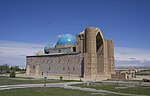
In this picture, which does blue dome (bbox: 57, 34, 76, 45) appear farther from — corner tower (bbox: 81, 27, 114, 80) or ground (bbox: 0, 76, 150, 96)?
ground (bbox: 0, 76, 150, 96)

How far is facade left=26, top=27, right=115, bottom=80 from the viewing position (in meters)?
51.5

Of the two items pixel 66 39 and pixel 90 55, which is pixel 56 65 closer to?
pixel 66 39

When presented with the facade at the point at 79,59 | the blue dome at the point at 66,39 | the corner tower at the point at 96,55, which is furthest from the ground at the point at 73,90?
the blue dome at the point at 66,39

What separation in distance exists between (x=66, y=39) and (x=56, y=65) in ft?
29.7

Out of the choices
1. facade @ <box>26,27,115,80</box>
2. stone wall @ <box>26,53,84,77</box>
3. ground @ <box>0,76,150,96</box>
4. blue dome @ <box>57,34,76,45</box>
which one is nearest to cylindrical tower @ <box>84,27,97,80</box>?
facade @ <box>26,27,115,80</box>

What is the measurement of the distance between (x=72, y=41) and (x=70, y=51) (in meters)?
5.15

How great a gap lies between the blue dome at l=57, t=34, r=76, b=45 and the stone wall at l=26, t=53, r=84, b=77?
19.6 ft

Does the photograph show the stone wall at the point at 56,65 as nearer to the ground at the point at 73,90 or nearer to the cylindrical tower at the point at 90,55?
the cylindrical tower at the point at 90,55

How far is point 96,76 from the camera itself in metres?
52.0

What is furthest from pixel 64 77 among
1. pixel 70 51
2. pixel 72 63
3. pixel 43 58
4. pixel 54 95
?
pixel 54 95

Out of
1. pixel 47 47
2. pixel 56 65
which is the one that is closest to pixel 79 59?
pixel 56 65

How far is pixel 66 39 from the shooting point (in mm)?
63969

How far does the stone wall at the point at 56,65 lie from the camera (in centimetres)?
5303

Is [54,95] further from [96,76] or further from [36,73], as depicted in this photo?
[36,73]
